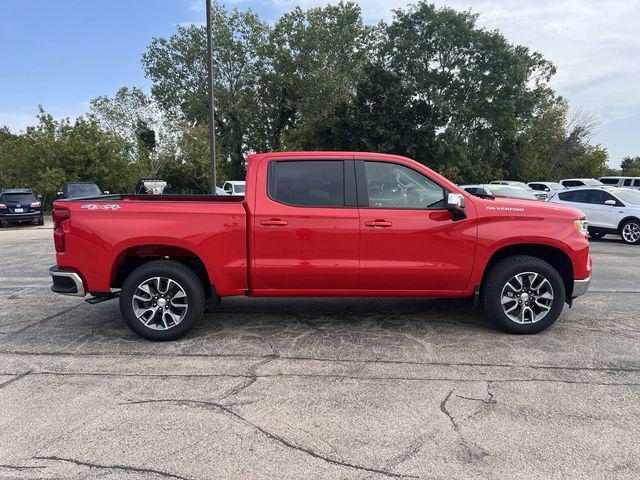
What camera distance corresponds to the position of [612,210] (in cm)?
1441

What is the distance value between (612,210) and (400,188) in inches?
469

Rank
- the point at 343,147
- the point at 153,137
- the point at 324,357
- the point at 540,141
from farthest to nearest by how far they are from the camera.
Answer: the point at 540,141
the point at 153,137
the point at 343,147
the point at 324,357

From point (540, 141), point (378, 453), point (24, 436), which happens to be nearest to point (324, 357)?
point (378, 453)

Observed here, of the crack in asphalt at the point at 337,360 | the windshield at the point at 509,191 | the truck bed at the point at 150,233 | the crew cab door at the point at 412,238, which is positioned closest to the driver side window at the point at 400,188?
the crew cab door at the point at 412,238

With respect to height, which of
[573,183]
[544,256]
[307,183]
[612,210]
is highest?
[573,183]

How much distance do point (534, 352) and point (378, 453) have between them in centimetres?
243

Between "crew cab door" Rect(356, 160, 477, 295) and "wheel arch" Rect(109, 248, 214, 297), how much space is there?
1719 millimetres

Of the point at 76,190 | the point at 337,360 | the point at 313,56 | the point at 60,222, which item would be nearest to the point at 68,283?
the point at 60,222

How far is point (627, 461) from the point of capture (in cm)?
296

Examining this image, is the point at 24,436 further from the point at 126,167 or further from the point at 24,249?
the point at 126,167

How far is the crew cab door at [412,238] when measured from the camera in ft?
16.7

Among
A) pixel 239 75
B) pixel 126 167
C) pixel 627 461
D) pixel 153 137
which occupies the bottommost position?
pixel 627 461

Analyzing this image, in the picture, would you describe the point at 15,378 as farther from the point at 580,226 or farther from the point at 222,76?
the point at 222,76

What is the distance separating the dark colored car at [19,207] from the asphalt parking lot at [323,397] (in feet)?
54.9
